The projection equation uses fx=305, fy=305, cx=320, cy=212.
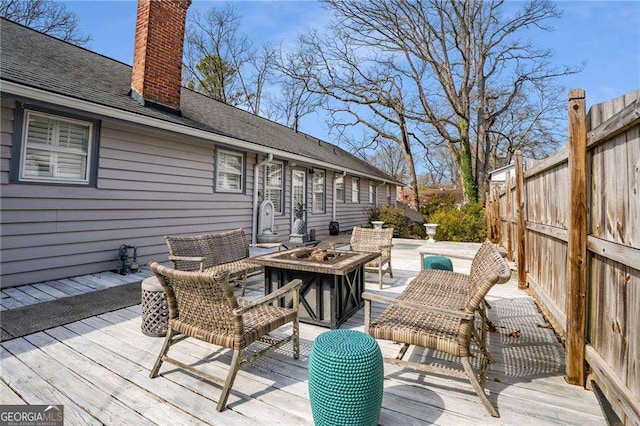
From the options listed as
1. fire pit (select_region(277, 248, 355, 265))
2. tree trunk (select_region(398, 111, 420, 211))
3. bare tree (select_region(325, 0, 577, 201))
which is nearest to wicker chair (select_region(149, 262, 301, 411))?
fire pit (select_region(277, 248, 355, 265))

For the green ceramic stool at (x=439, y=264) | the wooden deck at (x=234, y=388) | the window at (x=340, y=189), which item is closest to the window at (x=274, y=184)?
the window at (x=340, y=189)

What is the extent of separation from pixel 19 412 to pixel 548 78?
2203cm

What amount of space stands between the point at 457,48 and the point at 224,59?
13.8 m

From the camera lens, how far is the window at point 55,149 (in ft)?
13.5

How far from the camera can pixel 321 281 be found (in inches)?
128

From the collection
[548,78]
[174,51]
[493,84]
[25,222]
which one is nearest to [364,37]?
[493,84]

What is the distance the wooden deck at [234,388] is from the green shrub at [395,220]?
924 cm

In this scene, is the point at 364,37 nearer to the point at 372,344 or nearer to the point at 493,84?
the point at 493,84

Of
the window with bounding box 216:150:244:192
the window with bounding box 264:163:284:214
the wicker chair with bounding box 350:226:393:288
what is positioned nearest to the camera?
the wicker chair with bounding box 350:226:393:288

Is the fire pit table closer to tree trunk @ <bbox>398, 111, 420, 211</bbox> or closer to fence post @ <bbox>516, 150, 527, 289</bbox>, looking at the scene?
fence post @ <bbox>516, 150, 527, 289</bbox>

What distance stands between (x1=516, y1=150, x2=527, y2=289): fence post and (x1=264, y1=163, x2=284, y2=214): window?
574 centimetres

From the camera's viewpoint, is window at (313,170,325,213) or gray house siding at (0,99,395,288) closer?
gray house siding at (0,99,395,288)

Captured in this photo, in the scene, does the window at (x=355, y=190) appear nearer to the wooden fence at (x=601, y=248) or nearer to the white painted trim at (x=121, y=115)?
the white painted trim at (x=121, y=115)

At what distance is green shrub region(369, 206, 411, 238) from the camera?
39.9ft
